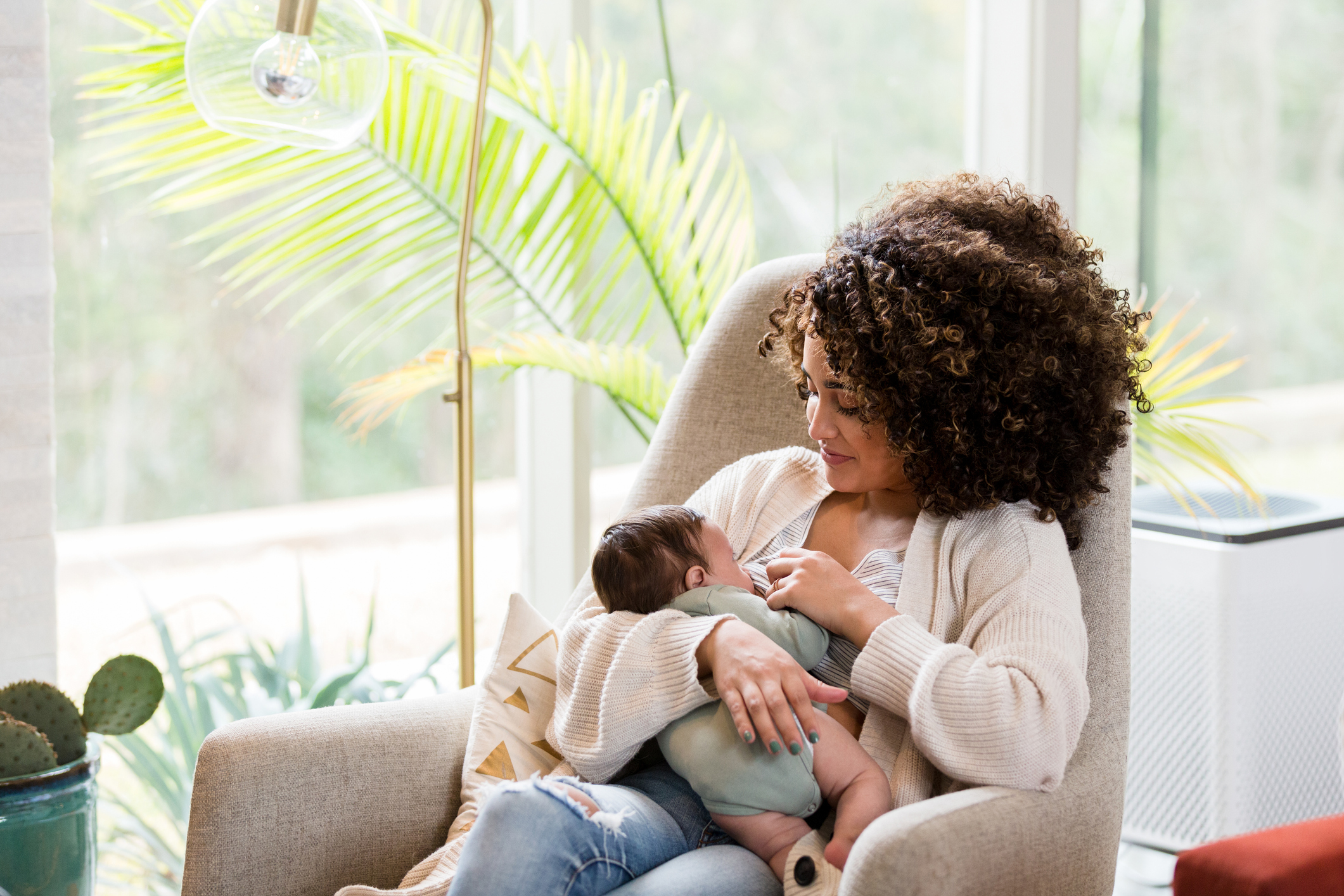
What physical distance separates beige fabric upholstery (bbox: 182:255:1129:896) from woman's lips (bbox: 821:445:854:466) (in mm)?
300

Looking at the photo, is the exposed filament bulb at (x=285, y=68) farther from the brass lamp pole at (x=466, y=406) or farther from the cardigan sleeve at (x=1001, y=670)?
the cardigan sleeve at (x=1001, y=670)

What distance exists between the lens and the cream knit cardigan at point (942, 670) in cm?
117

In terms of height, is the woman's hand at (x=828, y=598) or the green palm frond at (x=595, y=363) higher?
the green palm frond at (x=595, y=363)

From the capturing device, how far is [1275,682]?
207 cm

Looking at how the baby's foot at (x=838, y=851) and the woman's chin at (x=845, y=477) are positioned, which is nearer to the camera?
the baby's foot at (x=838, y=851)

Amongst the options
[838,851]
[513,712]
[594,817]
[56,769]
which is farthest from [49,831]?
[838,851]

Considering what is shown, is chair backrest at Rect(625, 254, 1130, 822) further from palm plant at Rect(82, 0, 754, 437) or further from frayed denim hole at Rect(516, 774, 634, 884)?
frayed denim hole at Rect(516, 774, 634, 884)

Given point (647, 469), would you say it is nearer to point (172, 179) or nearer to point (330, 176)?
point (330, 176)

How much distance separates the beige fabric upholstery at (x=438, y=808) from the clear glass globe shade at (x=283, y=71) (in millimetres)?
701

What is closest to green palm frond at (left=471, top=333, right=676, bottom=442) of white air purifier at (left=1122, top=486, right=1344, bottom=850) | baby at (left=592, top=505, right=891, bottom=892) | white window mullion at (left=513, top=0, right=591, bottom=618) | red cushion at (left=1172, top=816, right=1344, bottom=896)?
white window mullion at (left=513, top=0, right=591, bottom=618)

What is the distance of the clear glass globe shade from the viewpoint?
1.37m

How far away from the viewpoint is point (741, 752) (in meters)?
1.23

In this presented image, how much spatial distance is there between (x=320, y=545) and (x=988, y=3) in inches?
72.3

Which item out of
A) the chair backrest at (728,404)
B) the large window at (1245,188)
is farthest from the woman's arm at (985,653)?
the large window at (1245,188)
